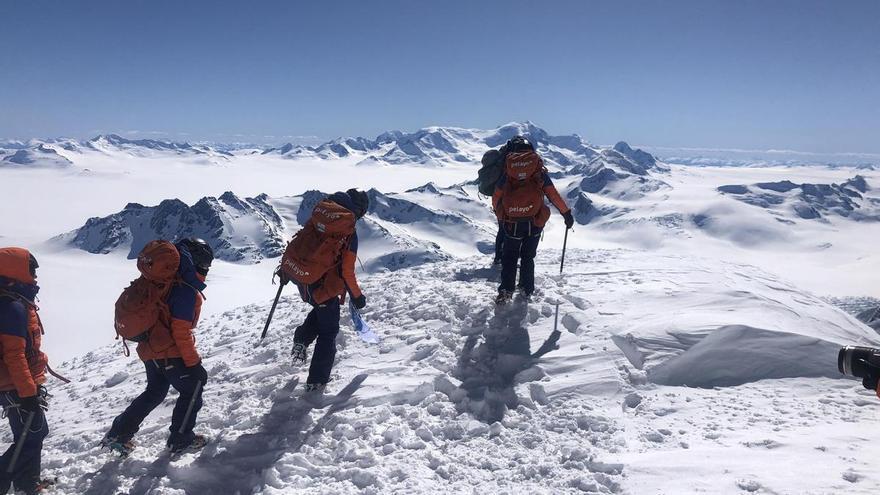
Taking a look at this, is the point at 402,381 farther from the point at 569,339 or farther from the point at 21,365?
the point at 21,365

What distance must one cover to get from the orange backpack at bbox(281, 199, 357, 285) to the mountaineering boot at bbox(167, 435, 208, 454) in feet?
7.17

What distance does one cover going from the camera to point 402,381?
22.8 ft

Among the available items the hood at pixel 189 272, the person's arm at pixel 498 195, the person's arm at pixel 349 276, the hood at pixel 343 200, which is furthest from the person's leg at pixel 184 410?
the person's arm at pixel 498 195

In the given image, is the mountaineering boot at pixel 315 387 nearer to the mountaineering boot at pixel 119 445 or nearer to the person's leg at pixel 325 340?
the person's leg at pixel 325 340

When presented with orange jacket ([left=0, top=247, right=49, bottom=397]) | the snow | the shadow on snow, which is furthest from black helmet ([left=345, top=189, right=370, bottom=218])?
orange jacket ([left=0, top=247, right=49, bottom=397])

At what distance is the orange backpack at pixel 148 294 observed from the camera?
5332 millimetres

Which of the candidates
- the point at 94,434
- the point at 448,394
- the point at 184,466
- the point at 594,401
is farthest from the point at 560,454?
the point at 94,434

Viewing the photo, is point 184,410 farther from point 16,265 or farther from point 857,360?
point 857,360

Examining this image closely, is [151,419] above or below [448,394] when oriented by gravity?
below

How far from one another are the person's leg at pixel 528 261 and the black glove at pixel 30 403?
7.05m

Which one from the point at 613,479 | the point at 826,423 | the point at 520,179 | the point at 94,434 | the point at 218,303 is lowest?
the point at 218,303

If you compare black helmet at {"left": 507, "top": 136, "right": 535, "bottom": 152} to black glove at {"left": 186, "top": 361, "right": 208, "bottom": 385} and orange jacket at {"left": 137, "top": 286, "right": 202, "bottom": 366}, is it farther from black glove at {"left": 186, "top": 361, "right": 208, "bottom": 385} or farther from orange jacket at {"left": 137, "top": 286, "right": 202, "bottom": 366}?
black glove at {"left": 186, "top": 361, "right": 208, "bottom": 385}

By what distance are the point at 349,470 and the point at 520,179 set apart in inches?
214

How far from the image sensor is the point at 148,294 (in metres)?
5.48
